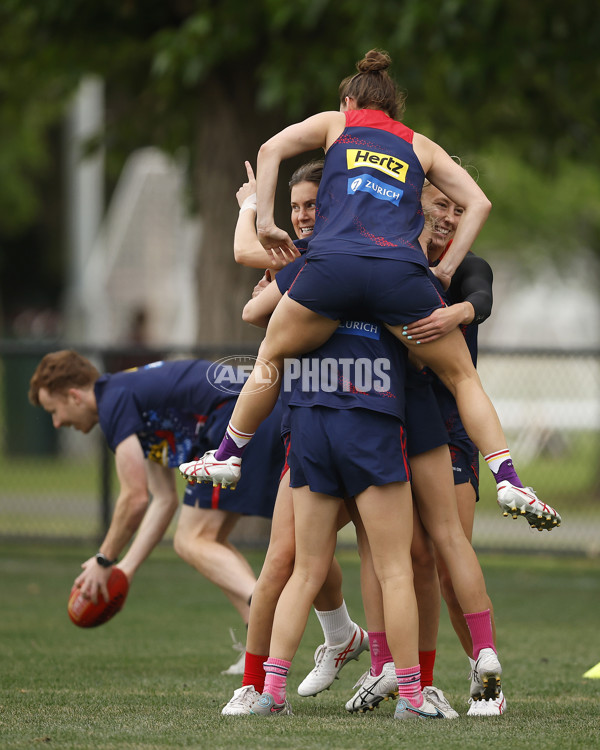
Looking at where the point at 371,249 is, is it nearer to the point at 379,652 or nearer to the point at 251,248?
the point at 251,248

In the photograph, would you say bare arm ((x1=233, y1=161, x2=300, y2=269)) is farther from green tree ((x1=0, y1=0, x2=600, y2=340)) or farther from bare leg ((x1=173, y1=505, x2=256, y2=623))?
green tree ((x1=0, y1=0, x2=600, y2=340))

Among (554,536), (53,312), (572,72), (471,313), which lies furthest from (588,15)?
(53,312)

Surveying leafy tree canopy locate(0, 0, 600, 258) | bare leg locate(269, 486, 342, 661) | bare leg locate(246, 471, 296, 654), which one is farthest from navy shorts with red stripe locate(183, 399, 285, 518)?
leafy tree canopy locate(0, 0, 600, 258)

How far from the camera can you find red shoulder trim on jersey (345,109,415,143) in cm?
441

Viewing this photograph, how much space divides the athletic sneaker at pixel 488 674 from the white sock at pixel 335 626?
0.74 meters

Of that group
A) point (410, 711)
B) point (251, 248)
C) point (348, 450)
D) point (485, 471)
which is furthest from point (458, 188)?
point (485, 471)

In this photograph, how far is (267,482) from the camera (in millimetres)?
6098

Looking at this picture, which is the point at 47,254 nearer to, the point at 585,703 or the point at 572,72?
the point at 572,72

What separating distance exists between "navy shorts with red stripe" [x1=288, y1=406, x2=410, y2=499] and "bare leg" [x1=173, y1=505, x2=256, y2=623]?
6.00 feet

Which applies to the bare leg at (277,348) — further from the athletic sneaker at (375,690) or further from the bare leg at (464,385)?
the athletic sneaker at (375,690)

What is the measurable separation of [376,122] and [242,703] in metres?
2.14

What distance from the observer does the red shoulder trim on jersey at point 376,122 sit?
174 inches

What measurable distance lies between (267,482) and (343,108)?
2.16 m

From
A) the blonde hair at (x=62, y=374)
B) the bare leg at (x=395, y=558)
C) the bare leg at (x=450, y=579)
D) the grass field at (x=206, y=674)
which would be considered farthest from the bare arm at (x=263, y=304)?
the blonde hair at (x=62, y=374)
